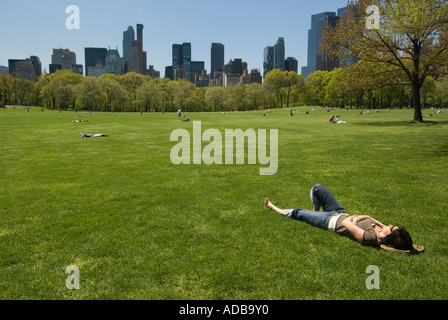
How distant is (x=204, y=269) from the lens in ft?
16.4

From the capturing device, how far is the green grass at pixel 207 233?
4594 mm

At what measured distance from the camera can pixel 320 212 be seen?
6863 millimetres

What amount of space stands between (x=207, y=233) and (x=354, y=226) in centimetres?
296

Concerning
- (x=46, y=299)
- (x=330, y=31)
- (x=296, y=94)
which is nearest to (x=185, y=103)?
(x=296, y=94)

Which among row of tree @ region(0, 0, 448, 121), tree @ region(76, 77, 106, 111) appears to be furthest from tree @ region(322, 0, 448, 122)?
tree @ region(76, 77, 106, 111)

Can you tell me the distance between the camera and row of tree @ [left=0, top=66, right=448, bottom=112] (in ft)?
318

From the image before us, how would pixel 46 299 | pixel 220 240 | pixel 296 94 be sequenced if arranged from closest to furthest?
pixel 46 299, pixel 220 240, pixel 296 94

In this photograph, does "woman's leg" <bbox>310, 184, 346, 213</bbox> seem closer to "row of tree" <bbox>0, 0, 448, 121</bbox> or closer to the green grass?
the green grass

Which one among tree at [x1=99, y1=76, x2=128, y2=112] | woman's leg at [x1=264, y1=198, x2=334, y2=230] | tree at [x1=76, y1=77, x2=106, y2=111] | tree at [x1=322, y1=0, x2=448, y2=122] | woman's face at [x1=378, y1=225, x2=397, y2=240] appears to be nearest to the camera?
woman's face at [x1=378, y1=225, x2=397, y2=240]

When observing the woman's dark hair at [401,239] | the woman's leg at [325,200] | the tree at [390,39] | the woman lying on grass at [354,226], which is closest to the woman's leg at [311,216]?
the woman lying on grass at [354,226]

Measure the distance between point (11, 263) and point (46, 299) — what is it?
150cm

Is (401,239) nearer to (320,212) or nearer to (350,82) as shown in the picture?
(320,212)

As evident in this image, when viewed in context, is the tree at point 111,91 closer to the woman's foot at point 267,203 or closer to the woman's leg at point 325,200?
the woman's foot at point 267,203

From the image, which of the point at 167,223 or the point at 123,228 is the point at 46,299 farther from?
the point at 167,223
